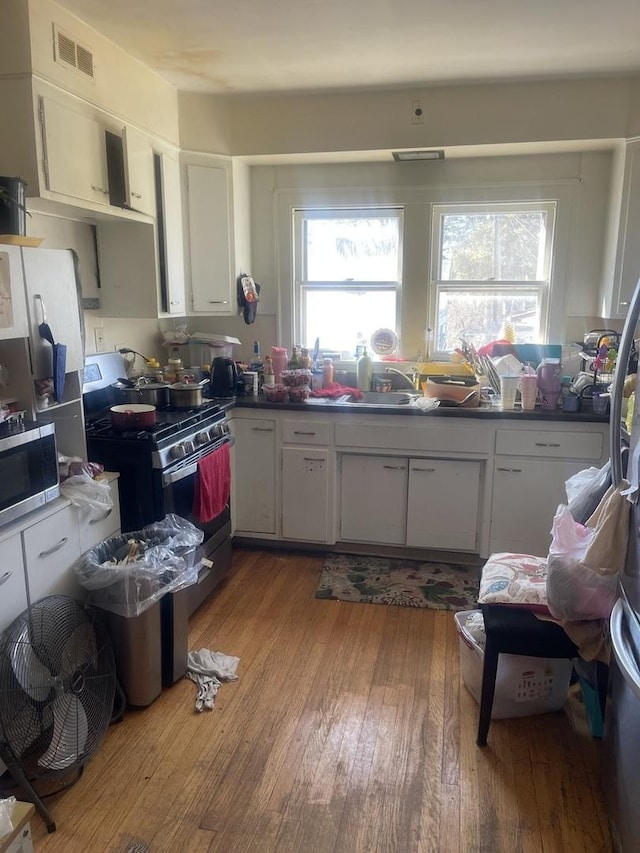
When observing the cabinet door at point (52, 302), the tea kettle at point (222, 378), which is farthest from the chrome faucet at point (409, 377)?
the cabinet door at point (52, 302)

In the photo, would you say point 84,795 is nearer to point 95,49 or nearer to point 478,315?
point 95,49

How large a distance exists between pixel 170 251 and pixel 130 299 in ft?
1.17

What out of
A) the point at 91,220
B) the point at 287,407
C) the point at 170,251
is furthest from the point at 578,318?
the point at 91,220

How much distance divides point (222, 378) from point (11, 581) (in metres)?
1.71

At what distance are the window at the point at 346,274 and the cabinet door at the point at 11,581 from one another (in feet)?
7.94

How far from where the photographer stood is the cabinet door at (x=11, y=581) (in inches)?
68.4

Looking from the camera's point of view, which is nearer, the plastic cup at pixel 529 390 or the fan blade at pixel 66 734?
the fan blade at pixel 66 734

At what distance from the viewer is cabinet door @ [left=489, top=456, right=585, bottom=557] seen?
9.77 ft

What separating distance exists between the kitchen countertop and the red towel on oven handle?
0.39 metres

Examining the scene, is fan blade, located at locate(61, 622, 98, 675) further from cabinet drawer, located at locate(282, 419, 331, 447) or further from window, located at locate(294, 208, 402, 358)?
window, located at locate(294, 208, 402, 358)

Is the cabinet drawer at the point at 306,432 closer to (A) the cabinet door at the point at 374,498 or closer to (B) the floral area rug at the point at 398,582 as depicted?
(A) the cabinet door at the point at 374,498

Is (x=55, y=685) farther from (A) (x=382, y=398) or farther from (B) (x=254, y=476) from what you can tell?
(A) (x=382, y=398)

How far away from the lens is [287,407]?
320 centimetres

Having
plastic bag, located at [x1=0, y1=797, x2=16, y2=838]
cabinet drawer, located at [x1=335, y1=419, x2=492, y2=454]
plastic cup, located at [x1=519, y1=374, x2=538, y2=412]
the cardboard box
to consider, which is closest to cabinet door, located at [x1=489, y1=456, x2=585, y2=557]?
cabinet drawer, located at [x1=335, y1=419, x2=492, y2=454]
